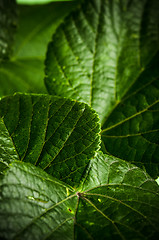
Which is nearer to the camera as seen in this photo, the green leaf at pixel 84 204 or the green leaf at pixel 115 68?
the green leaf at pixel 84 204

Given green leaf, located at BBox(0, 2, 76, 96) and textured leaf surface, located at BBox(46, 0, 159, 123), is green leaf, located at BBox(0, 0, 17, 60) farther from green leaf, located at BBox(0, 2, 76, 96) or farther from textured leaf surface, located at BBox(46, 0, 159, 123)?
textured leaf surface, located at BBox(46, 0, 159, 123)

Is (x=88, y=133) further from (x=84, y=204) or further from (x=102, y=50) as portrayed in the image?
(x=102, y=50)

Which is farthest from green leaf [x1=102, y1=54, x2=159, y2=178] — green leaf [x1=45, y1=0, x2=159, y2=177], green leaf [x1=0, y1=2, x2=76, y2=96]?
green leaf [x1=0, y1=2, x2=76, y2=96]

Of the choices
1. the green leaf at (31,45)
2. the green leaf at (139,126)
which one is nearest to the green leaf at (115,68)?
the green leaf at (139,126)

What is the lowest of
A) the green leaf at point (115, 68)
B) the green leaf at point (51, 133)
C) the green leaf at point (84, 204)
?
the green leaf at point (84, 204)

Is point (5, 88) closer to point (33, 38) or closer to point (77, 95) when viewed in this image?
point (77, 95)

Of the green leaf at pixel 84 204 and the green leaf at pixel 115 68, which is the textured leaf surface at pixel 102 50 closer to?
the green leaf at pixel 115 68
